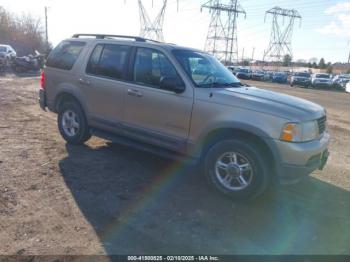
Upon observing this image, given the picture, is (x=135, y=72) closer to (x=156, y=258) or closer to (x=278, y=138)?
(x=278, y=138)

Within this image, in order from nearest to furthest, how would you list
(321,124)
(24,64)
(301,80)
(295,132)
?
(295,132) < (321,124) < (24,64) < (301,80)

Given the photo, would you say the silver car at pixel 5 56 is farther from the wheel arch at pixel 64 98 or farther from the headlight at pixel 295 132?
the headlight at pixel 295 132

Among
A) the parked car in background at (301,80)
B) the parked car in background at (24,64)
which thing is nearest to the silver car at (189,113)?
the parked car in background at (24,64)

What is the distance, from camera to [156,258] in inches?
126

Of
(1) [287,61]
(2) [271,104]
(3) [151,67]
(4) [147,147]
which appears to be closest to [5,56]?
(3) [151,67]

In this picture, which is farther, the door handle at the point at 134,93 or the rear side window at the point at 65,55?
the rear side window at the point at 65,55

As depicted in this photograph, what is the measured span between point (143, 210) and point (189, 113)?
1459 mm

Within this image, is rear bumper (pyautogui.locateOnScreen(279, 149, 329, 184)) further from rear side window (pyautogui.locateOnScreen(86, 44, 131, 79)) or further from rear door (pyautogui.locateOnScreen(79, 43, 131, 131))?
rear side window (pyautogui.locateOnScreen(86, 44, 131, 79))

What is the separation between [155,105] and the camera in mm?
5023

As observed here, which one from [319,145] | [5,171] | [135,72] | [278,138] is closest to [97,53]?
[135,72]

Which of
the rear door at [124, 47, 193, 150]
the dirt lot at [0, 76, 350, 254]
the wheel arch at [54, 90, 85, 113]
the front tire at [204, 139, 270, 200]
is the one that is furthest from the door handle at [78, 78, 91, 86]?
the front tire at [204, 139, 270, 200]

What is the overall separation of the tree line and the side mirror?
51.7m

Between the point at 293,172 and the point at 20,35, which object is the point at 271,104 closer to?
the point at 293,172

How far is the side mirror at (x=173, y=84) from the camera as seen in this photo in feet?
15.6
